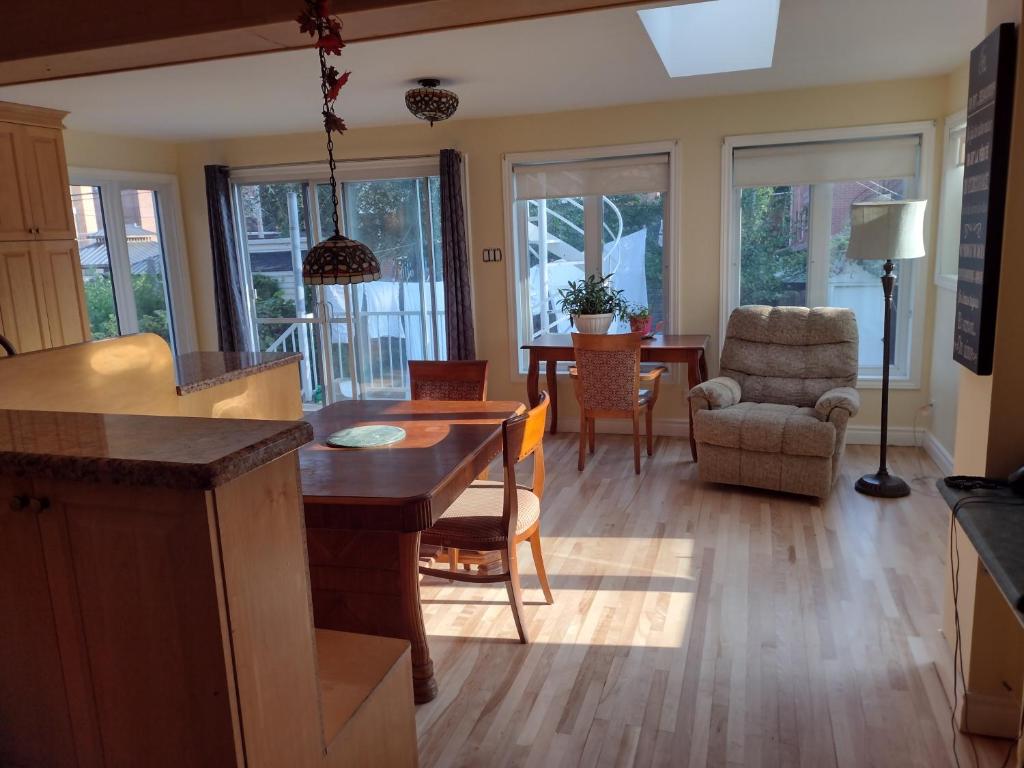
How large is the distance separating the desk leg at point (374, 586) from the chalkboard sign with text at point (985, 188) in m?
1.79

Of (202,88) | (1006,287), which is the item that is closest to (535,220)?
(202,88)

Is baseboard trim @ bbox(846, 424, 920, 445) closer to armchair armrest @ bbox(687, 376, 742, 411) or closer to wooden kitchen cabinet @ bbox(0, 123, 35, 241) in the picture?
armchair armrest @ bbox(687, 376, 742, 411)

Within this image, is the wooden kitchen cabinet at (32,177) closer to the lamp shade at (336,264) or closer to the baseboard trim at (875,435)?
the lamp shade at (336,264)

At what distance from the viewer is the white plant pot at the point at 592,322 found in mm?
5195

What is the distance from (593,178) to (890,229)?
7.14 ft

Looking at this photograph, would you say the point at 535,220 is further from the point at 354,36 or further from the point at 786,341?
the point at 354,36

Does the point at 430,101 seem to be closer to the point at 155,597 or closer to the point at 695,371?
the point at 695,371

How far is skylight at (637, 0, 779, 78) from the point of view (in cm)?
389

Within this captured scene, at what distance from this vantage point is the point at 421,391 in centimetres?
390

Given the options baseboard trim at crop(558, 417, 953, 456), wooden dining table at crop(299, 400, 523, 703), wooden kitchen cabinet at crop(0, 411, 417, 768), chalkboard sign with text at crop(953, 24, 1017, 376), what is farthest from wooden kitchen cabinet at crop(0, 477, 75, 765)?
baseboard trim at crop(558, 417, 953, 456)

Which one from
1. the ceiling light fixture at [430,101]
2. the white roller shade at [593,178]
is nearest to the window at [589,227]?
the white roller shade at [593,178]

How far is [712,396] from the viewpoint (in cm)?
434

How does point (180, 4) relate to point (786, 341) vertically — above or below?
above

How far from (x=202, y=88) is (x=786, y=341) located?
374 centimetres
